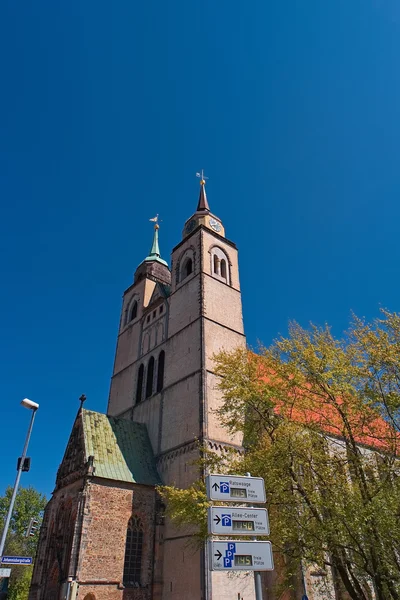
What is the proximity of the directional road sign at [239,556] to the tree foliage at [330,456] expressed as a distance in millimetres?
4550

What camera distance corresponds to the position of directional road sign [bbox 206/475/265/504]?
6176 mm

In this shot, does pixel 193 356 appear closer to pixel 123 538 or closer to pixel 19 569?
pixel 123 538

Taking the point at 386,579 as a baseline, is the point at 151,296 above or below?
above

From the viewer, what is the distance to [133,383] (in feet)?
92.3

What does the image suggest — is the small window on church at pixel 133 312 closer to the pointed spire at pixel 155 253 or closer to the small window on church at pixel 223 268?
the pointed spire at pixel 155 253

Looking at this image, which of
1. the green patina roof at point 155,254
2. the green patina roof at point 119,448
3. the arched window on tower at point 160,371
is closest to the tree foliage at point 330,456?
the green patina roof at point 119,448

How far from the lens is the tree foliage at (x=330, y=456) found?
9.91 meters

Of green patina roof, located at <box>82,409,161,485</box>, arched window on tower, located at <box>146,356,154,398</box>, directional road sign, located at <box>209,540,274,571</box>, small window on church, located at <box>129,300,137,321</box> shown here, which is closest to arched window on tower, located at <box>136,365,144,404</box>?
arched window on tower, located at <box>146,356,154,398</box>

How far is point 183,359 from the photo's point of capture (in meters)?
23.9

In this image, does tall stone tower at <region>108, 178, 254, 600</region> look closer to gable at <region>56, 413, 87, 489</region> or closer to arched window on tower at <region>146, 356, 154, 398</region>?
arched window on tower at <region>146, 356, 154, 398</region>

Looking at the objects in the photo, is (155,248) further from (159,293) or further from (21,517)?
(21,517)

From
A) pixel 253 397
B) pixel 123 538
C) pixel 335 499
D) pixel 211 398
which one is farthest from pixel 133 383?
pixel 335 499

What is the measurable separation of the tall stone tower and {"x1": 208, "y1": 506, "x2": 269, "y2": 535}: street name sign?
1220 centimetres

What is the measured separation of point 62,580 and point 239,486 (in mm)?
15296
